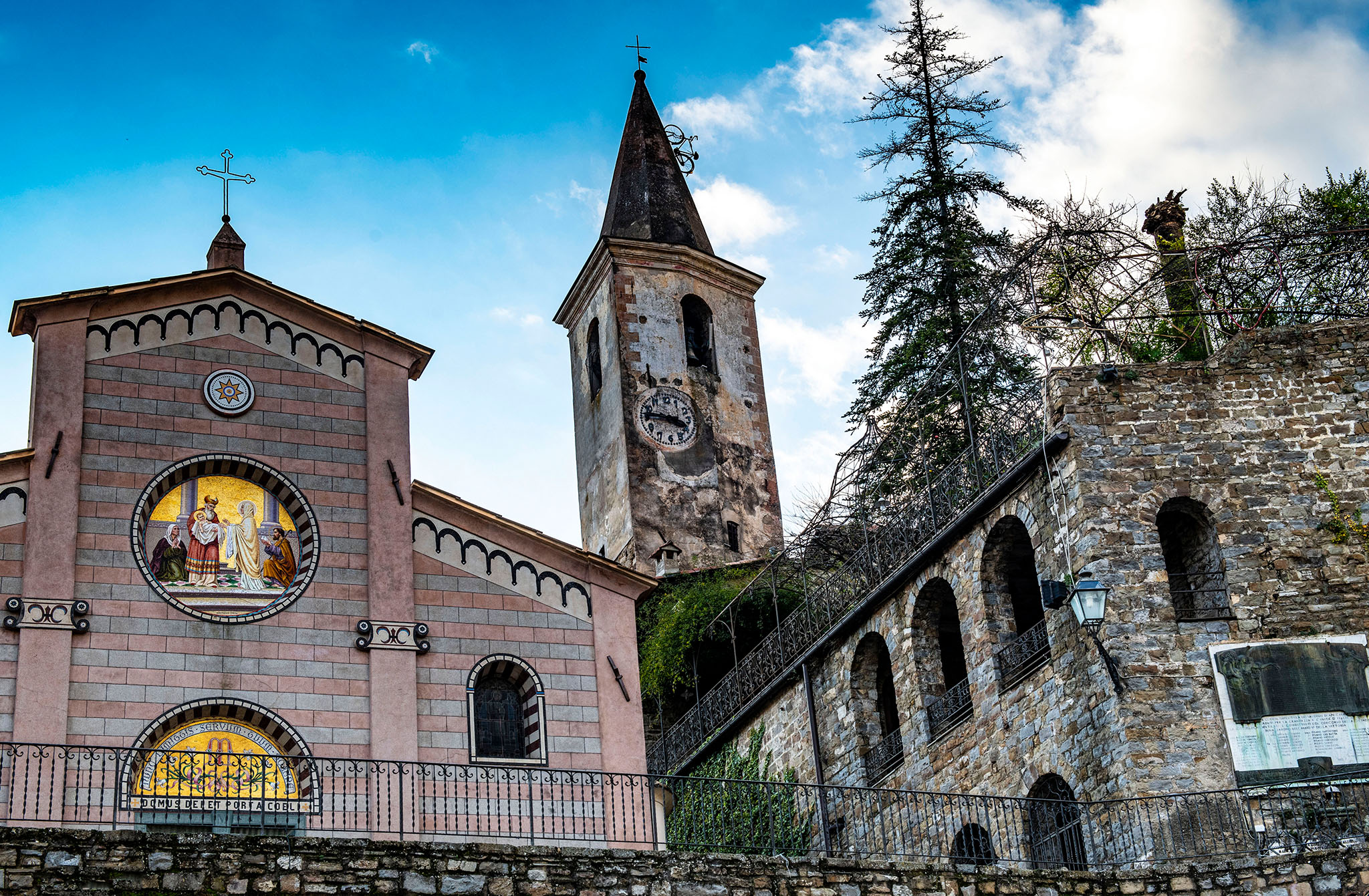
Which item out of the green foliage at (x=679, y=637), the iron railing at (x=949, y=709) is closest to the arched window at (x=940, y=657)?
the iron railing at (x=949, y=709)

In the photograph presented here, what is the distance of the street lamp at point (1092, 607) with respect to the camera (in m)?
17.5

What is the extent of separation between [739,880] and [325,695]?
5.62m

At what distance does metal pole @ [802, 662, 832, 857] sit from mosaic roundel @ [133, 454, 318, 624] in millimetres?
8061

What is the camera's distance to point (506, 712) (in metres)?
20.0

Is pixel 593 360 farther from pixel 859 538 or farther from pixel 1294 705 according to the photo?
pixel 1294 705

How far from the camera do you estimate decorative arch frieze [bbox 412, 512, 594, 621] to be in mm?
20359

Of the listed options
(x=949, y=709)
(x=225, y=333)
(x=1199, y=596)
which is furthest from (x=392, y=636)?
(x=1199, y=596)

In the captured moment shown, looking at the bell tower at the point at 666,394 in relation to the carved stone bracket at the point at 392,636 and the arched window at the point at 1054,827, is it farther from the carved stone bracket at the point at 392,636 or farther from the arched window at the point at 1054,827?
the arched window at the point at 1054,827

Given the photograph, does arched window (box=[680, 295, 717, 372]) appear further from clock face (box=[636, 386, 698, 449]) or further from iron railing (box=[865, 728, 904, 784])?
iron railing (box=[865, 728, 904, 784])

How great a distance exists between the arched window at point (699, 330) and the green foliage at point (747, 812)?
13914 millimetres

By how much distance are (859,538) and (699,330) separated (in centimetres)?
1572

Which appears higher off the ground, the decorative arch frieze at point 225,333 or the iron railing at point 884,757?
the decorative arch frieze at point 225,333

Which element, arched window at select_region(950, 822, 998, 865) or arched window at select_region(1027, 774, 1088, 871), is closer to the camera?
arched window at select_region(1027, 774, 1088, 871)

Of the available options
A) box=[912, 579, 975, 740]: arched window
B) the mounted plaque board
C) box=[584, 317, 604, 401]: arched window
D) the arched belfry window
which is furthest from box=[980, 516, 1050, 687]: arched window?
box=[584, 317, 604, 401]: arched window
